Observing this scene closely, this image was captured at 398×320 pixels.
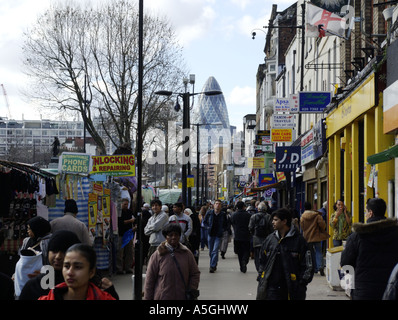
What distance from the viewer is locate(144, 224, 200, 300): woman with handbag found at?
26.5ft

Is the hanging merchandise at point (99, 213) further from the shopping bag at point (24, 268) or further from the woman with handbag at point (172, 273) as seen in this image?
the shopping bag at point (24, 268)

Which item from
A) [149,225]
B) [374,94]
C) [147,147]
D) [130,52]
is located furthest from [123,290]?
[147,147]

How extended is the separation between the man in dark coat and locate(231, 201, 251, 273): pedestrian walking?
37.0ft

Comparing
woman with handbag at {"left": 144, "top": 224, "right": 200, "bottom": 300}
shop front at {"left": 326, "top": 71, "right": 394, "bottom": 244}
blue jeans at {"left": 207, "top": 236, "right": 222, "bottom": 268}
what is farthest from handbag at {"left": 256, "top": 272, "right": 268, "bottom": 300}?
blue jeans at {"left": 207, "top": 236, "right": 222, "bottom": 268}

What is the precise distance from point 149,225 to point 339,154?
9866mm

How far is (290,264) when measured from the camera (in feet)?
26.7

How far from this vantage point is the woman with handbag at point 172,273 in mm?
8070

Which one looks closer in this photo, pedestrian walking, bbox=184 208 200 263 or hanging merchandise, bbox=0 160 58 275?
hanging merchandise, bbox=0 160 58 275

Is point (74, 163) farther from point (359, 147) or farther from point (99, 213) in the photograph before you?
point (359, 147)

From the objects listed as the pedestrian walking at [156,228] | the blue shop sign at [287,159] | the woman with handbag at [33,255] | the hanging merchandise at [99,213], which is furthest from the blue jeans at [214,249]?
the woman with handbag at [33,255]

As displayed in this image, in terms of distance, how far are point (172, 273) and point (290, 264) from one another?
135cm

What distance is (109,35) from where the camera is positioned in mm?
36562

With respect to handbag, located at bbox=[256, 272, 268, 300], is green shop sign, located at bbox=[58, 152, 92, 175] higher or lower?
higher

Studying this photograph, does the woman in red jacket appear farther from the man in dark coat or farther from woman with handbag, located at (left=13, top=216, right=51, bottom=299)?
the man in dark coat
